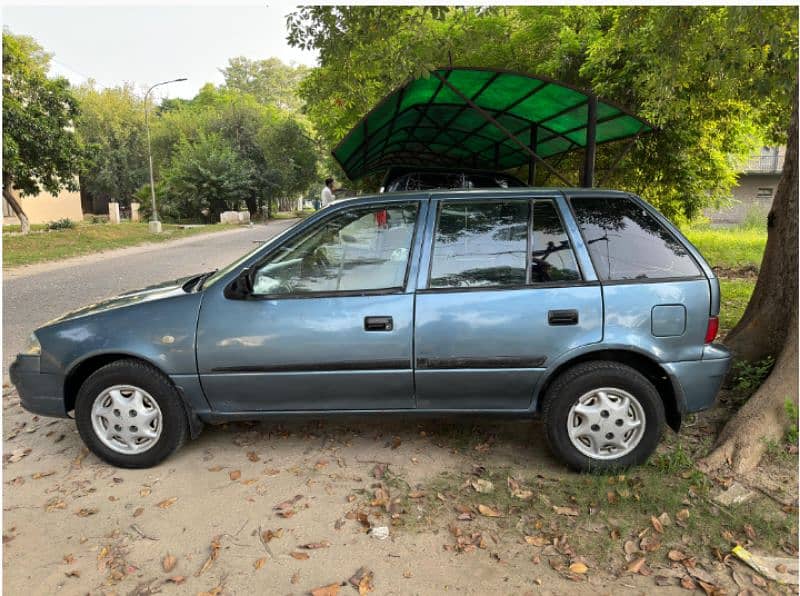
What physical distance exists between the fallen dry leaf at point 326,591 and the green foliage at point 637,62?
12.5ft

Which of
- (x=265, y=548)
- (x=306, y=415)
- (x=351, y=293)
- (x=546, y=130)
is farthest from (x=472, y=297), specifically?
(x=546, y=130)

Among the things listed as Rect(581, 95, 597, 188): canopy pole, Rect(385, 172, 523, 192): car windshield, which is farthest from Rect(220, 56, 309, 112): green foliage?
Rect(581, 95, 597, 188): canopy pole

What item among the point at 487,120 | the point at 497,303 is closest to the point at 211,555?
the point at 497,303

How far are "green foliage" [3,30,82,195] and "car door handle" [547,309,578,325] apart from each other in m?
18.6

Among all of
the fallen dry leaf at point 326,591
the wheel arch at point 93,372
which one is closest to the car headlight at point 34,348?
the wheel arch at point 93,372

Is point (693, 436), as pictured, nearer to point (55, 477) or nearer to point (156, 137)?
point (55, 477)

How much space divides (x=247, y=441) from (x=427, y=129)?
585 cm

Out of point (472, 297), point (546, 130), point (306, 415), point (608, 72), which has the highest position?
point (608, 72)

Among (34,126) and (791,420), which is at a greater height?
(34,126)

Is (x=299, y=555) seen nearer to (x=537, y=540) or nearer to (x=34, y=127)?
(x=537, y=540)

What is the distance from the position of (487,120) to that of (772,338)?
3506 millimetres

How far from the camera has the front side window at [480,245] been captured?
335 cm

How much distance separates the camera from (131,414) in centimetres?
344

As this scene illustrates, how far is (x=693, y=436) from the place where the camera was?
3.75m
